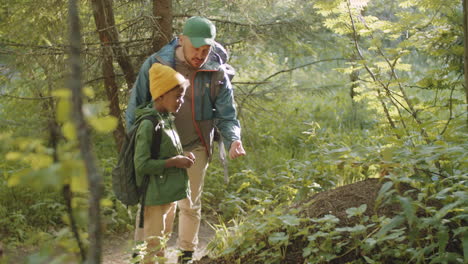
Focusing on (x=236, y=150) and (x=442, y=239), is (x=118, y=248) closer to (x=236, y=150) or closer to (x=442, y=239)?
(x=236, y=150)

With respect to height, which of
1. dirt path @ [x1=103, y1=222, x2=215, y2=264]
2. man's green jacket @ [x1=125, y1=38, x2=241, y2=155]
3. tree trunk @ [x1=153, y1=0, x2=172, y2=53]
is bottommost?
dirt path @ [x1=103, y1=222, x2=215, y2=264]

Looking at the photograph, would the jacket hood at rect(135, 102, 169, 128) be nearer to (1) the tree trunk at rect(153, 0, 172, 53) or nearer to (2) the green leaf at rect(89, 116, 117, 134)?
(1) the tree trunk at rect(153, 0, 172, 53)

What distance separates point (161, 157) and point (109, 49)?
230 cm

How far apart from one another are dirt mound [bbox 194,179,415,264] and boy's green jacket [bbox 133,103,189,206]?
0.71 metres

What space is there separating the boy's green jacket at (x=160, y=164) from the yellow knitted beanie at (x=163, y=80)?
159 mm

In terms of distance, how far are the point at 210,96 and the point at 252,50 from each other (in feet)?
9.42

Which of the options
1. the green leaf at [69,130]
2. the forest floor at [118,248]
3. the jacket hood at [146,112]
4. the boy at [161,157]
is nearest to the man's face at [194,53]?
the boy at [161,157]

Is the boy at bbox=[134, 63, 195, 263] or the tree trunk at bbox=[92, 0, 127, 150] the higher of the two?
the tree trunk at bbox=[92, 0, 127, 150]

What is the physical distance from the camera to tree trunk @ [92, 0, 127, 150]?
5.63 m

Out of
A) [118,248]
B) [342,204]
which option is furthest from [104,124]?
[118,248]

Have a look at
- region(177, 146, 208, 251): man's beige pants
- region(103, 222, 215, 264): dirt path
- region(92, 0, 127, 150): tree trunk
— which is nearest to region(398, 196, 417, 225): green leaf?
region(177, 146, 208, 251): man's beige pants

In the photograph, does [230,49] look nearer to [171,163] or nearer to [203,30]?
[203,30]

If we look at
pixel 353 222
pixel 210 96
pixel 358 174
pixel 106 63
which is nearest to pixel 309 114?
pixel 358 174

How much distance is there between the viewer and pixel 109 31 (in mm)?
5719
